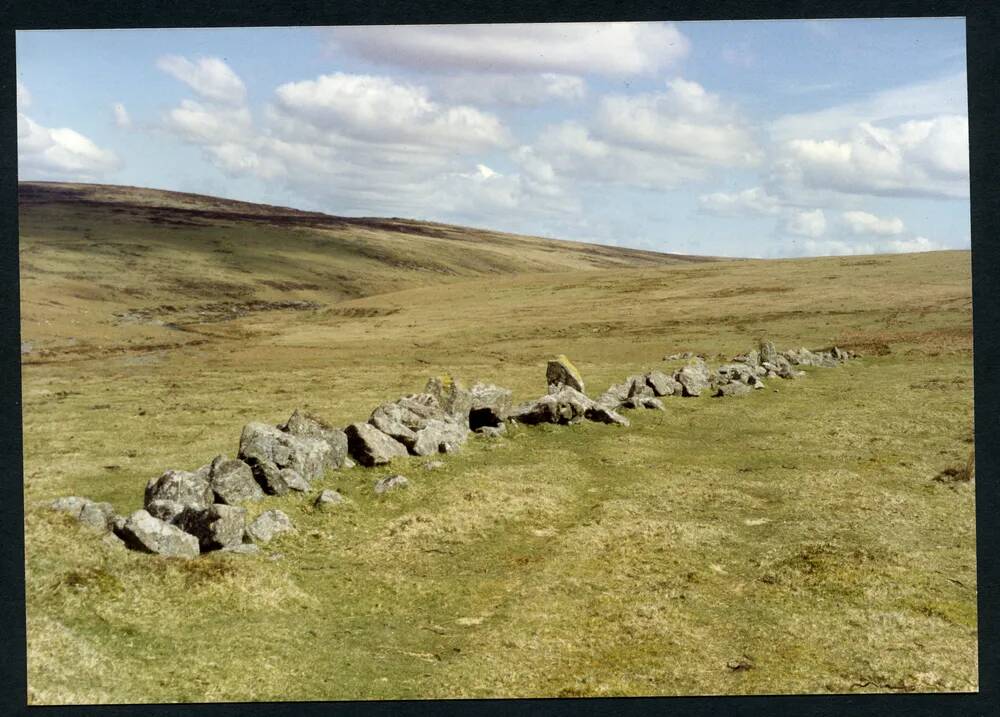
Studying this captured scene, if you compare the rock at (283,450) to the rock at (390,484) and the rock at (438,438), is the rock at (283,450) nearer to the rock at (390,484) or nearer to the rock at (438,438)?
the rock at (390,484)

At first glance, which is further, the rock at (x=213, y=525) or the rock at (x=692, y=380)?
the rock at (x=692, y=380)

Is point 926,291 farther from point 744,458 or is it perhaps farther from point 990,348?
point 990,348

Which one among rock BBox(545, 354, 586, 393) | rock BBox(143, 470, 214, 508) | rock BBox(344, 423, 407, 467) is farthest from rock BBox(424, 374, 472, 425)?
rock BBox(143, 470, 214, 508)

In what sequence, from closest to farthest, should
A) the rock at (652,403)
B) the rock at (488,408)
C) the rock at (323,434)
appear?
the rock at (323,434), the rock at (488,408), the rock at (652,403)

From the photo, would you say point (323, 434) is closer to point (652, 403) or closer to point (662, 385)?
point (652, 403)

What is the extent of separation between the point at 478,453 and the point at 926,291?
75642 millimetres

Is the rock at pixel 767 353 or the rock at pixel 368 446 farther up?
the rock at pixel 767 353

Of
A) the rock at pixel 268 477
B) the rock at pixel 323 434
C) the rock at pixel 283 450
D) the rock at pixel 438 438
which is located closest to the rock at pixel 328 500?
the rock at pixel 268 477

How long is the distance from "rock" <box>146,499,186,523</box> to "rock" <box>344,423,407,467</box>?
286 inches

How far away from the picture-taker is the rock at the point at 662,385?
132 feet

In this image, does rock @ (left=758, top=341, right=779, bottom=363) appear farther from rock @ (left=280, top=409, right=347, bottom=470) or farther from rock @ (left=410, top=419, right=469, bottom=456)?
rock @ (left=280, top=409, right=347, bottom=470)

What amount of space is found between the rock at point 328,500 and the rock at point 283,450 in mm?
1523

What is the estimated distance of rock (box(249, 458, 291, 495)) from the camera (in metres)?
22.6

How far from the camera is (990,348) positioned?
58.2ft
